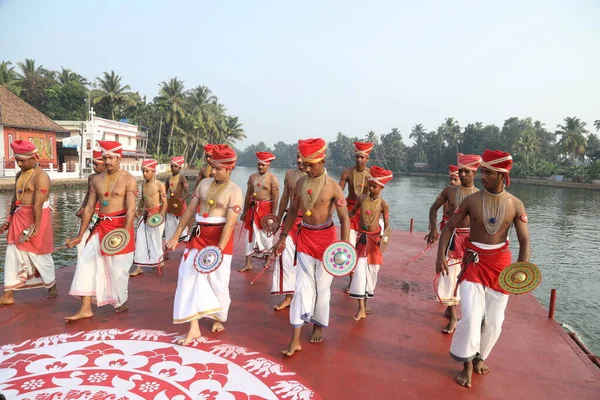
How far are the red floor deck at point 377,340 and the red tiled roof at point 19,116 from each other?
30.1m

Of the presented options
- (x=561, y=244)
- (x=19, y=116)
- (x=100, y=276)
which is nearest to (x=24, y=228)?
(x=100, y=276)

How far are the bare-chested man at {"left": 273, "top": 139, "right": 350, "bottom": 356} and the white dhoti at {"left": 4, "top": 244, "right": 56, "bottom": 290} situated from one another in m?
3.36

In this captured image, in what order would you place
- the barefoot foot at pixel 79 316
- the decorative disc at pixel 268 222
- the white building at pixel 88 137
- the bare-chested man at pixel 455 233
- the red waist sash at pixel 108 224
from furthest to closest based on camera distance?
the white building at pixel 88 137 → the decorative disc at pixel 268 222 → the bare-chested man at pixel 455 233 → the red waist sash at pixel 108 224 → the barefoot foot at pixel 79 316

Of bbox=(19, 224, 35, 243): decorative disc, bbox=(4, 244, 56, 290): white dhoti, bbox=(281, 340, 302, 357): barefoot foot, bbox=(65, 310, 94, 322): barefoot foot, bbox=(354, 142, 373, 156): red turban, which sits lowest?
bbox=(65, 310, 94, 322): barefoot foot

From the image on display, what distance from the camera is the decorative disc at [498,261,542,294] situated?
11.8ft

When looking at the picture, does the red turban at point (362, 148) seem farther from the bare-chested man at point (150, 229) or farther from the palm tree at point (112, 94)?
the palm tree at point (112, 94)

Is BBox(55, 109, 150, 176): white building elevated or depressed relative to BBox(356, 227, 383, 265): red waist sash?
elevated

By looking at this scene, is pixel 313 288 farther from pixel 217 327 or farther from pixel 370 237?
pixel 370 237

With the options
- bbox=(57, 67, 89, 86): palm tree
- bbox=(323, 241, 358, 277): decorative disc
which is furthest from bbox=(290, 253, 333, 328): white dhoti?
bbox=(57, 67, 89, 86): palm tree

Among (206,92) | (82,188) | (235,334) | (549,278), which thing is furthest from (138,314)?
(206,92)

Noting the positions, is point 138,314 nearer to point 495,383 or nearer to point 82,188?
point 495,383

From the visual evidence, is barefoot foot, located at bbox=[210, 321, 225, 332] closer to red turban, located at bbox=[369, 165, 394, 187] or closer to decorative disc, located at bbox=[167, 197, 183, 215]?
red turban, located at bbox=[369, 165, 394, 187]

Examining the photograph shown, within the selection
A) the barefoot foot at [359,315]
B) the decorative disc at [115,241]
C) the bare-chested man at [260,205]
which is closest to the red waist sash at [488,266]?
the barefoot foot at [359,315]

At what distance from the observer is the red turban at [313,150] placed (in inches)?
165
